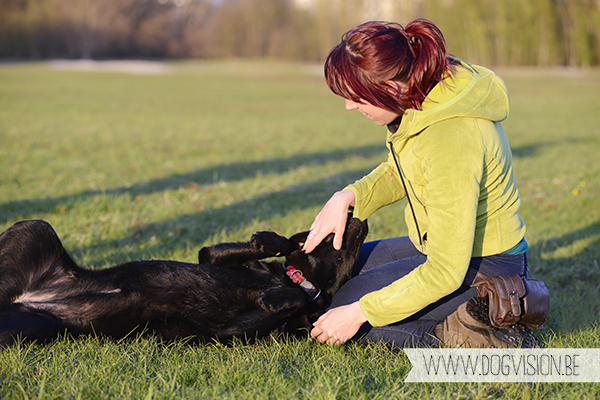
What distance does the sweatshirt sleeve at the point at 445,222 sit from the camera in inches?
77.1

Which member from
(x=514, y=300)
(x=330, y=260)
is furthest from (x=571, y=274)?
(x=330, y=260)

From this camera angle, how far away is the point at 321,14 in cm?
6362

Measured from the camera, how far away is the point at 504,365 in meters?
2.22

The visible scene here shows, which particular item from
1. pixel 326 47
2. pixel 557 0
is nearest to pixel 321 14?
pixel 326 47

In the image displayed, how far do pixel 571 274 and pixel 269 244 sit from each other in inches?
98.5

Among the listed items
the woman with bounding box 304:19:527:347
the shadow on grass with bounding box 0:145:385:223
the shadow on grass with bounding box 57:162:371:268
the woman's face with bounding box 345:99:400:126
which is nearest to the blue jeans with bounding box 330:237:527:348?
the woman with bounding box 304:19:527:347

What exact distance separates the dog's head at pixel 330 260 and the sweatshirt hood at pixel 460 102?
34.1 inches

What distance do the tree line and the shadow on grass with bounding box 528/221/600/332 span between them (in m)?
50.4

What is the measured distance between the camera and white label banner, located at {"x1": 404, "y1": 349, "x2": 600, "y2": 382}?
6.93ft

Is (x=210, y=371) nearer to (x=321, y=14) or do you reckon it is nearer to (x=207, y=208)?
(x=207, y=208)

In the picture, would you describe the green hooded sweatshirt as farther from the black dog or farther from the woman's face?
the black dog

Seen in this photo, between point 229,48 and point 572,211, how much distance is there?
7056 centimetres

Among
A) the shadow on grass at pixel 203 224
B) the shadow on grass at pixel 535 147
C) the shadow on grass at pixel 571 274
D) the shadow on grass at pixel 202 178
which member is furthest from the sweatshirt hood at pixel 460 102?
the shadow on grass at pixel 535 147

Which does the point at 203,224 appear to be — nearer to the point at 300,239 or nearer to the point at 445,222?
the point at 300,239
